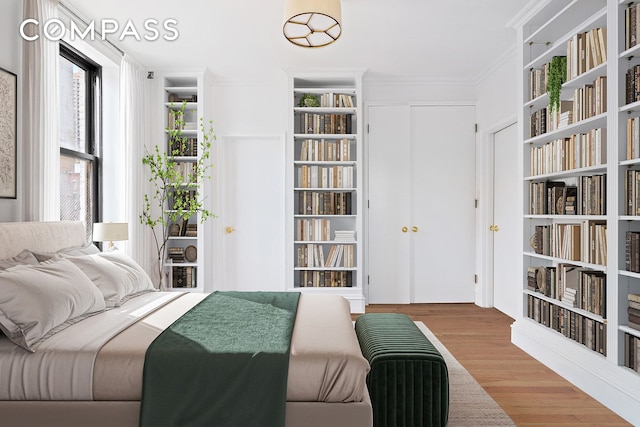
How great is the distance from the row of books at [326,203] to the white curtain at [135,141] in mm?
1813

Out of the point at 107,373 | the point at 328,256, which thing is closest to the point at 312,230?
the point at 328,256

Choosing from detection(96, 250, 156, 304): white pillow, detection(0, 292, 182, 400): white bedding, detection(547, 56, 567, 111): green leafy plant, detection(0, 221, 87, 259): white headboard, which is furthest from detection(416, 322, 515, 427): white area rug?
detection(0, 221, 87, 259): white headboard

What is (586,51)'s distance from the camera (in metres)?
2.95

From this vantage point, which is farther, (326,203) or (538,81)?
(326,203)

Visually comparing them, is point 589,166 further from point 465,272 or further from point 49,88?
point 49,88

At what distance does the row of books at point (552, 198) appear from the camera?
123 inches

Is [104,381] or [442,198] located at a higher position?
[442,198]

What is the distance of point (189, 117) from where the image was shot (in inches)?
212

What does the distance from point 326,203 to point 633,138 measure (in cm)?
317

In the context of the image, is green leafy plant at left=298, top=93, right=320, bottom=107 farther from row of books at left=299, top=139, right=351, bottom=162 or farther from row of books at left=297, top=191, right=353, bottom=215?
row of books at left=297, top=191, right=353, bottom=215

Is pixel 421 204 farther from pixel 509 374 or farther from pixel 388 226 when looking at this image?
pixel 509 374

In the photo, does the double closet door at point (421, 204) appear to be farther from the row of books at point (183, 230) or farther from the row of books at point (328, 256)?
the row of books at point (183, 230)

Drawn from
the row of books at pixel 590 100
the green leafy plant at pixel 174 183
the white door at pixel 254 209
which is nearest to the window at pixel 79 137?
the green leafy plant at pixel 174 183

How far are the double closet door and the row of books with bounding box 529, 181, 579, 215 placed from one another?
5.91 ft
